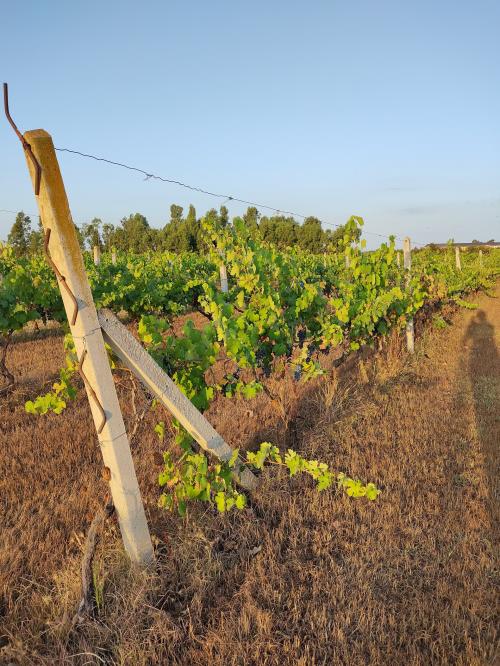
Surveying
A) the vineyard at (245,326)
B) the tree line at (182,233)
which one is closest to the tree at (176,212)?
the tree line at (182,233)

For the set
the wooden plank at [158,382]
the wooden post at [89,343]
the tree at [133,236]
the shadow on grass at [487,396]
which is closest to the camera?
the wooden post at [89,343]

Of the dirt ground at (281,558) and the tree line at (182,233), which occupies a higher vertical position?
the tree line at (182,233)

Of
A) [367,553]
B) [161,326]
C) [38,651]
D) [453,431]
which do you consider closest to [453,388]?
[453,431]

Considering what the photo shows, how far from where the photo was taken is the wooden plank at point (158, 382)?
2305mm

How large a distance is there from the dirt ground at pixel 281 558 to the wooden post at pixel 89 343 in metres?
0.32

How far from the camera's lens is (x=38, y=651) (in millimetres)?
2047

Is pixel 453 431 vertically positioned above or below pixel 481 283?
below

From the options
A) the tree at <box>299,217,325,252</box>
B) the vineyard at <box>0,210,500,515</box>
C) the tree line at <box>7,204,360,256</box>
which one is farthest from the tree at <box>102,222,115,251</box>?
the vineyard at <box>0,210,500,515</box>

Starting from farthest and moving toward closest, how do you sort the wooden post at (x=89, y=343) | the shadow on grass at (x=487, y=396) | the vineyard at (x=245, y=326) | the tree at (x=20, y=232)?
1. the tree at (x=20, y=232)
2. the shadow on grass at (x=487, y=396)
3. the vineyard at (x=245, y=326)
4. the wooden post at (x=89, y=343)

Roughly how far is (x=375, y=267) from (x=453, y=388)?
1861 millimetres

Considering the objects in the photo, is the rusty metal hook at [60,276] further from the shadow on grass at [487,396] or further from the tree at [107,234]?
the tree at [107,234]

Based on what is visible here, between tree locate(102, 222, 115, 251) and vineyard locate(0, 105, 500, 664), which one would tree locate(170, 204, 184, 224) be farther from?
vineyard locate(0, 105, 500, 664)

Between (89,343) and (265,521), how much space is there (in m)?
1.69

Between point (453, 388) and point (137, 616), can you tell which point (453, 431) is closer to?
point (453, 388)
